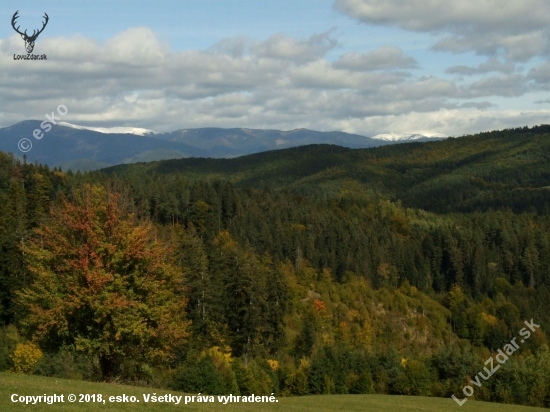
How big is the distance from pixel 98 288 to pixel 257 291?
56354 mm

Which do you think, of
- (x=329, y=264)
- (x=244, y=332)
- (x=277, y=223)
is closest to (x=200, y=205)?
(x=277, y=223)

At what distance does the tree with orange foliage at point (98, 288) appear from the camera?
30828mm

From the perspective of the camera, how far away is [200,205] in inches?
5133

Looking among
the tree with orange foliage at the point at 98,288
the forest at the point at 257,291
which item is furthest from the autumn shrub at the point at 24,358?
the tree with orange foliage at the point at 98,288

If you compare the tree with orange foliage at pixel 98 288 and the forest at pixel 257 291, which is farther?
the forest at pixel 257 291

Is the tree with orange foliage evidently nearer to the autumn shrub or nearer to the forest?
the forest

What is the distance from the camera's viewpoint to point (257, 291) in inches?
3388

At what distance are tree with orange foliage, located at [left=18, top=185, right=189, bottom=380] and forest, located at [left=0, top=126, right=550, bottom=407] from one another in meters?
0.11

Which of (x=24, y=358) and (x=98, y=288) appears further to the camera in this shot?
(x=24, y=358)

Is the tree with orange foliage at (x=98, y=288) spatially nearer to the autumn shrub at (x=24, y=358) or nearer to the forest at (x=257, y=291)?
the forest at (x=257, y=291)

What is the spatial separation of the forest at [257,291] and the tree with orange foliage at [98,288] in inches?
4.4

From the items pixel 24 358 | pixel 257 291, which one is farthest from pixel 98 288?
pixel 257 291

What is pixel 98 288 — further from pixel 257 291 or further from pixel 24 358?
pixel 257 291

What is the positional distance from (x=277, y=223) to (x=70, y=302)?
364 feet
